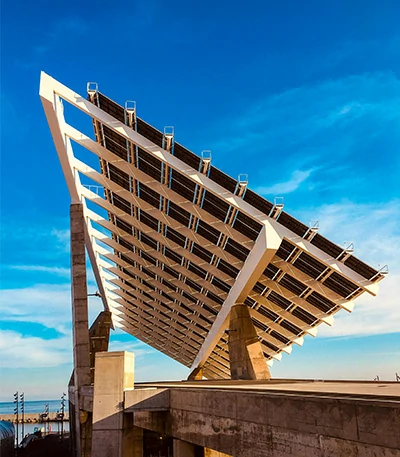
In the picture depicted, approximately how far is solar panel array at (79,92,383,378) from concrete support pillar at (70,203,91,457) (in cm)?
224

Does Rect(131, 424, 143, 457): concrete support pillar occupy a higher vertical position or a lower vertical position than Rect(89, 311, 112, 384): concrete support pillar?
lower

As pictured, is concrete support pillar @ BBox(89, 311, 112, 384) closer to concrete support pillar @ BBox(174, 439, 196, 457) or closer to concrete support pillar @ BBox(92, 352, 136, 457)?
concrete support pillar @ BBox(92, 352, 136, 457)

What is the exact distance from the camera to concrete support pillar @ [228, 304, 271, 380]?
24453mm

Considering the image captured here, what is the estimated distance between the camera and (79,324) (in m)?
23.3

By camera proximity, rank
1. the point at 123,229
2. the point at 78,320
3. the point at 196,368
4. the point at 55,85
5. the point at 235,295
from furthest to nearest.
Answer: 1. the point at 196,368
2. the point at 123,229
3. the point at 235,295
4. the point at 78,320
5. the point at 55,85

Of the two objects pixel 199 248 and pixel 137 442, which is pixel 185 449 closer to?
pixel 137 442

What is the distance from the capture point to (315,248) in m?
20.0

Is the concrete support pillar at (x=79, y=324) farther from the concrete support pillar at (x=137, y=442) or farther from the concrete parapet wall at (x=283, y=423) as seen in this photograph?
the concrete parapet wall at (x=283, y=423)

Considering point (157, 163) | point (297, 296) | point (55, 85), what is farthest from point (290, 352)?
point (55, 85)

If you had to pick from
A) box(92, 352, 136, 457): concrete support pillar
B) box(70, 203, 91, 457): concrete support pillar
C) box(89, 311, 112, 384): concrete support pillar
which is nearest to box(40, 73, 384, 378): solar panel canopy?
box(70, 203, 91, 457): concrete support pillar

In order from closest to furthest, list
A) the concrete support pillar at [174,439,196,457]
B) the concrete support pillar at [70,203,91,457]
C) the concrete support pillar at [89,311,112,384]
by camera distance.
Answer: the concrete support pillar at [174,439,196,457], the concrete support pillar at [70,203,91,457], the concrete support pillar at [89,311,112,384]

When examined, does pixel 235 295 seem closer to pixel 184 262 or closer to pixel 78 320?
pixel 184 262

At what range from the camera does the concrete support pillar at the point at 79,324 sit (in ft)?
70.5

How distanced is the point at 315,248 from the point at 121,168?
32.1ft
